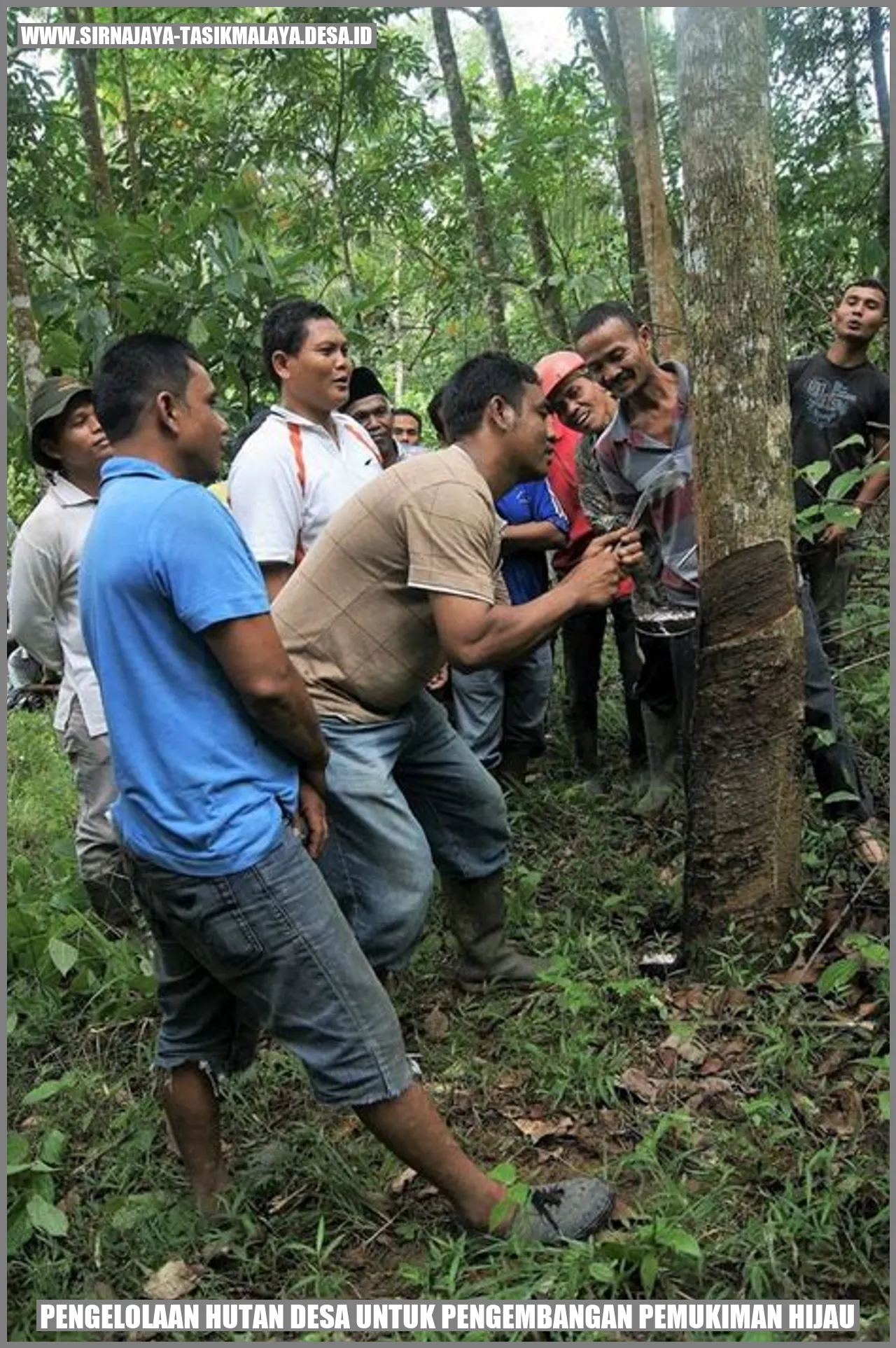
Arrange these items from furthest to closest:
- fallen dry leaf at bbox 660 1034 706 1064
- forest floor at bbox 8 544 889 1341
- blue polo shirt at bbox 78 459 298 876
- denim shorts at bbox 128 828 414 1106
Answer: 1. fallen dry leaf at bbox 660 1034 706 1064
2. forest floor at bbox 8 544 889 1341
3. denim shorts at bbox 128 828 414 1106
4. blue polo shirt at bbox 78 459 298 876

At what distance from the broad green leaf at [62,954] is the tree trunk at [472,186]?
679 centimetres

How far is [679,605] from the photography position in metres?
4.27

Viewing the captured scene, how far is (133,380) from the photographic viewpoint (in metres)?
2.45

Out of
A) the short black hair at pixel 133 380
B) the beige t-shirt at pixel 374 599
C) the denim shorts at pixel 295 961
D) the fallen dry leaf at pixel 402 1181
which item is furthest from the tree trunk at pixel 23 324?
the fallen dry leaf at pixel 402 1181

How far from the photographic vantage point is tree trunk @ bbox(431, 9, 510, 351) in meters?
9.09

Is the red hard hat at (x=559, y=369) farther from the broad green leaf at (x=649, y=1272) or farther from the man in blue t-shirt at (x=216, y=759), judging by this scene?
the broad green leaf at (x=649, y=1272)

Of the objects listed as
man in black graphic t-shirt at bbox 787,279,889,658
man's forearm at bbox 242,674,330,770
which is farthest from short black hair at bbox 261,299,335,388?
man in black graphic t-shirt at bbox 787,279,889,658

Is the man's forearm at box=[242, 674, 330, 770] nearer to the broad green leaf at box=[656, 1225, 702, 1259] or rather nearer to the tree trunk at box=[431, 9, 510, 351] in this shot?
the broad green leaf at box=[656, 1225, 702, 1259]

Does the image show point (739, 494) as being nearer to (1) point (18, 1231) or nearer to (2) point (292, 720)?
(2) point (292, 720)

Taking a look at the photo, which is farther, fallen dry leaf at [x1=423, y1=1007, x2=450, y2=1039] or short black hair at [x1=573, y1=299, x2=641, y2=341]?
short black hair at [x1=573, y1=299, x2=641, y2=341]

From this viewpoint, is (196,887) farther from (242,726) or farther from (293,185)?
(293,185)

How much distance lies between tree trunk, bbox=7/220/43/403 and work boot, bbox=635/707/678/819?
3.55 metres

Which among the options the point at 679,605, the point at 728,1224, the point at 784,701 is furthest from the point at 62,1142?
the point at 679,605

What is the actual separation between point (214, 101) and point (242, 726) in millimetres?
8075
